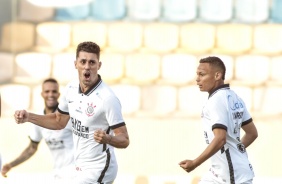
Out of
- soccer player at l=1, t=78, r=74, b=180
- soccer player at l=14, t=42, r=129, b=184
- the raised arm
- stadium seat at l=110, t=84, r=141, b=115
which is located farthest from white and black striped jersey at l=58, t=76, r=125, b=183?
stadium seat at l=110, t=84, r=141, b=115

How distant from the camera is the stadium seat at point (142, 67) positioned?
33.7 ft

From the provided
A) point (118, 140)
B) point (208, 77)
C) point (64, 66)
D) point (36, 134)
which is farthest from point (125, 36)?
point (118, 140)

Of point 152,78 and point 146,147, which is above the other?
point 152,78

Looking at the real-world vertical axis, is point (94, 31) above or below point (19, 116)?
above

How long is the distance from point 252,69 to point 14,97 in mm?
2865

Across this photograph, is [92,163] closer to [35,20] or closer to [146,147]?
[146,147]

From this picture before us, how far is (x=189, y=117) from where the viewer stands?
33.0ft

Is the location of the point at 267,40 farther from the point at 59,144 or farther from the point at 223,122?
the point at 223,122

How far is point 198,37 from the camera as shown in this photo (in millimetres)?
10383

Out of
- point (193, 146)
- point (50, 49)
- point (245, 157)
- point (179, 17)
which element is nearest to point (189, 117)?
point (193, 146)

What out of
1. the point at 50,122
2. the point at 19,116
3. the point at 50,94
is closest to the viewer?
the point at 19,116

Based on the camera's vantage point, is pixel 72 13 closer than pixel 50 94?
No

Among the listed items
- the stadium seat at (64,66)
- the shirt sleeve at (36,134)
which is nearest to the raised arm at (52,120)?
the shirt sleeve at (36,134)

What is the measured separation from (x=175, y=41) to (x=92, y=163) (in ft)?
16.7
